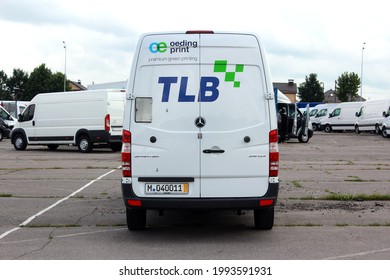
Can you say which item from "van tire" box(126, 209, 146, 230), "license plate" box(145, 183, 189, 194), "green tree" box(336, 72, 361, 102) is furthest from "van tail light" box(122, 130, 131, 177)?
"green tree" box(336, 72, 361, 102)

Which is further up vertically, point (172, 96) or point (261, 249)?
point (172, 96)

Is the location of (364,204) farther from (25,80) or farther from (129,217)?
(25,80)

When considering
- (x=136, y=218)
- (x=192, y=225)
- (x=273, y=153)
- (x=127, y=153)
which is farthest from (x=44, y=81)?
(x=273, y=153)

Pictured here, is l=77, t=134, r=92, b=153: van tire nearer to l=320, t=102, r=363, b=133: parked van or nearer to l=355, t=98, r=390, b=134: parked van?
l=355, t=98, r=390, b=134: parked van

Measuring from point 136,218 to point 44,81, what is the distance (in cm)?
10553

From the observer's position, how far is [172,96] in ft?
24.8

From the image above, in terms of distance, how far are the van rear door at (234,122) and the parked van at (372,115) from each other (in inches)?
1464

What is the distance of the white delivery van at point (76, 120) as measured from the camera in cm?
2469

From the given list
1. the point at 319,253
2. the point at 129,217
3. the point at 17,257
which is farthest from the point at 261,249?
the point at 17,257

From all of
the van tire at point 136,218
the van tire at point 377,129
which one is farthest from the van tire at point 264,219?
the van tire at point 377,129

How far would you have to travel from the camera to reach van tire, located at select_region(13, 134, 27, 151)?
91.1 feet

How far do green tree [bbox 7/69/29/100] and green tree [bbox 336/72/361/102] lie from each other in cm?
6008

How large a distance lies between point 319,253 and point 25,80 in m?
118

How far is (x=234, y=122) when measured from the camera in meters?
7.54
